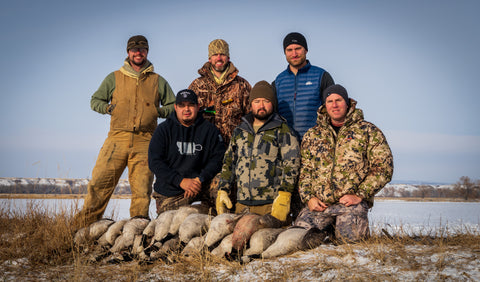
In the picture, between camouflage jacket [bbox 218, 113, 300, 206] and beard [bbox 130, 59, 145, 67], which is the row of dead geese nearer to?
camouflage jacket [bbox 218, 113, 300, 206]

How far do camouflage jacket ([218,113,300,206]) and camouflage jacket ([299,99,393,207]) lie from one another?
0.19 meters

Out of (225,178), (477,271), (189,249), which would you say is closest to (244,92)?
(225,178)

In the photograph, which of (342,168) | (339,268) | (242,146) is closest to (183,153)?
(242,146)

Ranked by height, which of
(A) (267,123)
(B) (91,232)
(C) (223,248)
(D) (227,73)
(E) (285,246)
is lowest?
(B) (91,232)

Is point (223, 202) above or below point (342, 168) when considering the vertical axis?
below

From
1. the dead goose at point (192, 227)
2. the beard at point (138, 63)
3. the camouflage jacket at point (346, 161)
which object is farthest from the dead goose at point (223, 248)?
the beard at point (138, 63)

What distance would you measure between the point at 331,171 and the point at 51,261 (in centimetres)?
373

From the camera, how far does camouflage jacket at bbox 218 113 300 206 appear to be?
5.16 metres

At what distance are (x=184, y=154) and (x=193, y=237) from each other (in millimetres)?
1479

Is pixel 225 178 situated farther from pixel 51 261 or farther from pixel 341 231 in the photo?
pixel 51 261

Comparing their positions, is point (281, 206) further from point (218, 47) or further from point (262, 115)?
point (218, 47)

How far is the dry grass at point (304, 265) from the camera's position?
3.45 m

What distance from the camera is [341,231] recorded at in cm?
Result: 461

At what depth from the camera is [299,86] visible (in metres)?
5.98
